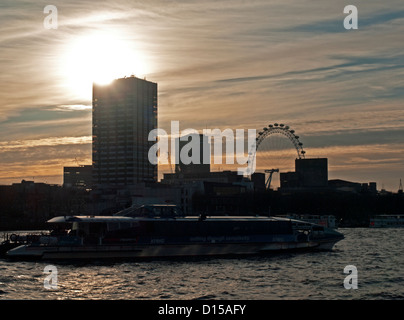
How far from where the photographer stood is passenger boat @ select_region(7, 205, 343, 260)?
171ft

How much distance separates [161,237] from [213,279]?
1625cm

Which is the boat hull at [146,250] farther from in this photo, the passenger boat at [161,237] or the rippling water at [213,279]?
the rippling water at [213,279]

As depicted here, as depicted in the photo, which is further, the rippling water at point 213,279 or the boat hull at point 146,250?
the boat hull at point 146,250

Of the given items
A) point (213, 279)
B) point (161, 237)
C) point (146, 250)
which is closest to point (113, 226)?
point (146, 250)

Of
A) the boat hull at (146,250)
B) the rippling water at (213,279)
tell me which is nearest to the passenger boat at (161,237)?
the boat hull at (146,250)

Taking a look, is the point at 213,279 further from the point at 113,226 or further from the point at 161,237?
the point at 113,226

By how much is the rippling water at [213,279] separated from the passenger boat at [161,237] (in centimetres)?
262

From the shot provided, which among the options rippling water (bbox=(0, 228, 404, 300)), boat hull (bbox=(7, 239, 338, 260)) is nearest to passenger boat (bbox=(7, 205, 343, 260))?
boat hull (bbox=(7, 239, 338, 260))

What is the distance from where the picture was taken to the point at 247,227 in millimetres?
59406

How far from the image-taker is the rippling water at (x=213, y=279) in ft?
110

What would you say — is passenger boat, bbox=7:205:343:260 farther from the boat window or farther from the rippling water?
the rippling water
